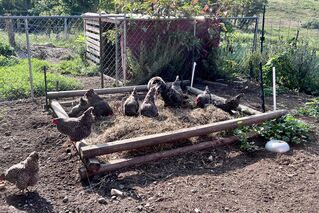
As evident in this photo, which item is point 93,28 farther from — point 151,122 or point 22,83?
point 151,122

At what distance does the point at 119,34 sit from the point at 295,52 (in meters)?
4.12

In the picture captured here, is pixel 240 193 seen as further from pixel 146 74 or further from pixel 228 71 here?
pixel 228 71

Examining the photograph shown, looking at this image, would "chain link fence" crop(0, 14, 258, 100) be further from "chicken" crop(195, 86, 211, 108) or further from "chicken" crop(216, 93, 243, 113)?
"chicken" crop(216, 93, 243, 113)

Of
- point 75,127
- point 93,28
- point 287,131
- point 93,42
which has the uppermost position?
point 93,28

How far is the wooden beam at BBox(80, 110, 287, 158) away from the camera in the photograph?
3.69 metres

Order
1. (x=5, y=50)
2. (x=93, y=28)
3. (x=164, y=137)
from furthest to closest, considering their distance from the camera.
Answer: (x=5, y=50)
(x=93, y=28)
(x=164, y=137)

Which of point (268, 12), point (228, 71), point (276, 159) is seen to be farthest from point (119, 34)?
point (268, 12)

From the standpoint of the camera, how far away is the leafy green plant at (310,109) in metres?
5.98

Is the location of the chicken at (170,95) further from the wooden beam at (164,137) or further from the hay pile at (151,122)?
the wooden beam at (164,137)

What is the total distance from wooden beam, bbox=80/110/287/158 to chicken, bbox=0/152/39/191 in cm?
55

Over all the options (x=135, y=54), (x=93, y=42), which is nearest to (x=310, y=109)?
(x=135, y=54)

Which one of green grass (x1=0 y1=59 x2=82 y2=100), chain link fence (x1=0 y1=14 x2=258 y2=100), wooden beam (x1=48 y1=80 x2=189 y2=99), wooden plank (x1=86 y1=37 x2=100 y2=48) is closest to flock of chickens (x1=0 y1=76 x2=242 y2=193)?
wooden beam (x1=48 y1=80 x2=189 y2=99)

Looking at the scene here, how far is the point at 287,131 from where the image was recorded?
4.84 metres

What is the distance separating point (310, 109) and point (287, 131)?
1.63 metres
